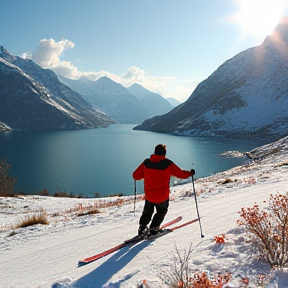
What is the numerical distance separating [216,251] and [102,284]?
2.39 m

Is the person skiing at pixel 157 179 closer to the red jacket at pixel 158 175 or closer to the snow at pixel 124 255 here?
the red jacket at pixel 158 175

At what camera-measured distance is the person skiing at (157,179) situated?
23.2 ft

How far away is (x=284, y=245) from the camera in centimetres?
455

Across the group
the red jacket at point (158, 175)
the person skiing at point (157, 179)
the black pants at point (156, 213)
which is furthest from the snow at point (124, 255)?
the red jacket at point (158, 175)

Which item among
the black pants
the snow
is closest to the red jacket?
the black pants

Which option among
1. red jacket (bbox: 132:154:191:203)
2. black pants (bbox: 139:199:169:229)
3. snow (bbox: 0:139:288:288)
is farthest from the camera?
black pants (bbox: 139:199:169:229)

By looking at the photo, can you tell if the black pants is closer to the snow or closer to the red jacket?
the red jacket

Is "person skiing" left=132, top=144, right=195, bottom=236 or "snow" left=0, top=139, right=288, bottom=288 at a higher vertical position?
"person skiing" left=132, top=144, right=195, bottom=236

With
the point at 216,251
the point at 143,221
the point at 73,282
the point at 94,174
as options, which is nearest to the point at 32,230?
the point at 143,221

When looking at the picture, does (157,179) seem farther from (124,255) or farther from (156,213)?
(124,255)

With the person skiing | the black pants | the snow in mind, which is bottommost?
the snow

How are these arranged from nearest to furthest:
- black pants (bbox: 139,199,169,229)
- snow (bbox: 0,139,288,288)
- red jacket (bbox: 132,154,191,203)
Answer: snow (bbox: 0,139,288,288), red jacket (bbox: 132,154,191,203), black pants (bbox: 139,199,169,229)

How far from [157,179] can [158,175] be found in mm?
113

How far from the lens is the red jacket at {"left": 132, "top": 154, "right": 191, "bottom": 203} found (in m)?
7.05
